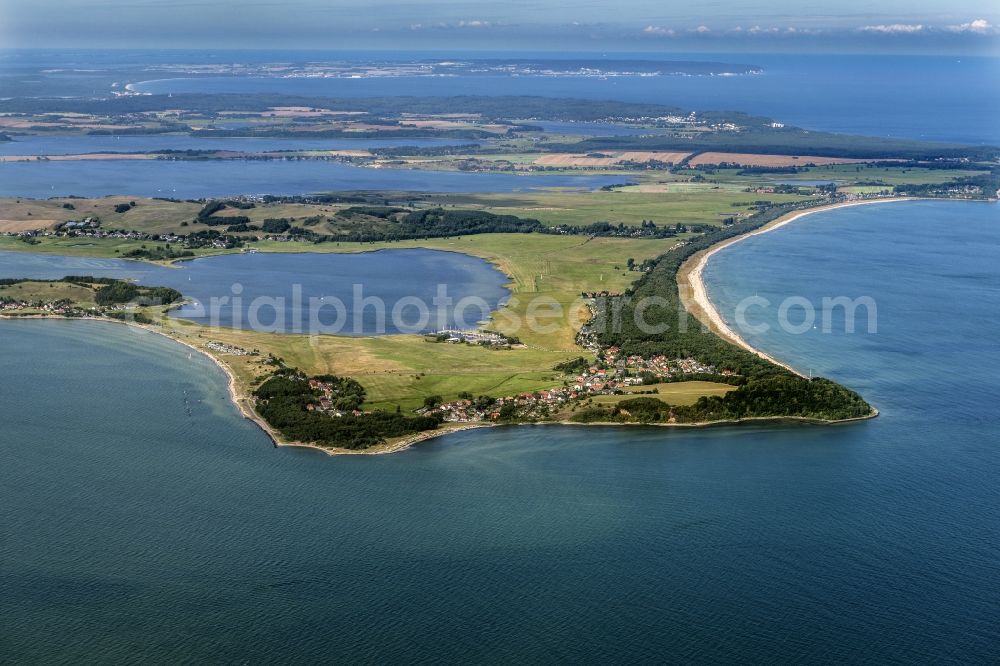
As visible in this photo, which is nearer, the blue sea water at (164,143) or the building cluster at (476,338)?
the building cluster at (476,338)

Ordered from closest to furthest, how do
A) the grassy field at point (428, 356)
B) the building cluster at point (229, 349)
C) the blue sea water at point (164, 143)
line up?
the grassy field at point (428, 356) → the building cluster at point (229, 349) → the blue sea water at point (164, 143)

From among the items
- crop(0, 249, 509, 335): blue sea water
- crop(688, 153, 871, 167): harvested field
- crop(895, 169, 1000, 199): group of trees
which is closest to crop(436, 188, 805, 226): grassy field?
crop(895, 169, 1000, 199): group of trees

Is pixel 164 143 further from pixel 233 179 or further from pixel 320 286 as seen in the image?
pixel 320 286

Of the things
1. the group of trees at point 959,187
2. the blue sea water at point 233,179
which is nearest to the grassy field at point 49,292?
the blue sea water at point 233,179

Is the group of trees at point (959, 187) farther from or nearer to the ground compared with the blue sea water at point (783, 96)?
nearer to the ground

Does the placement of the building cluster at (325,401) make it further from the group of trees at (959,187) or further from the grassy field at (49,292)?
the group of trees at (959,187)

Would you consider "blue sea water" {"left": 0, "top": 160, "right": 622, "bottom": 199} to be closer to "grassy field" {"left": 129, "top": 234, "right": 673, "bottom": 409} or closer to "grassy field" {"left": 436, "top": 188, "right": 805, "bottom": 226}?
"grassy field" {"left": 436, "top": 188, "right": 805, "bottom": 226}

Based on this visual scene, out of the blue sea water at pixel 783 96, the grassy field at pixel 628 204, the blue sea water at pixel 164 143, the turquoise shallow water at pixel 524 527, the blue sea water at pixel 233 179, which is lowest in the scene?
the turquoise shallow water at pixel 524 527

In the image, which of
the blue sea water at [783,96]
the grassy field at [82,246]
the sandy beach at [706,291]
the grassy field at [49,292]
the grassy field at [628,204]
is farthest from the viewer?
the blue sea water at [783,96]
